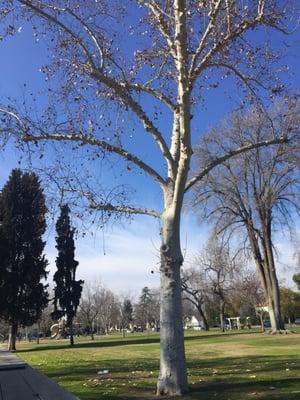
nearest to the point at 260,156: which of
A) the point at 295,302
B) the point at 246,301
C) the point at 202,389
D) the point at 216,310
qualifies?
the point at 202,389

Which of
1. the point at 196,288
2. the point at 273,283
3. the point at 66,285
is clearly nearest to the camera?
the point at 273,283

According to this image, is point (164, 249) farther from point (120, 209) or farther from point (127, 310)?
point (127, 310)

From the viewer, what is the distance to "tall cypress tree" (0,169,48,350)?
48094mm

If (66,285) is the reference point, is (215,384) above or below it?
below

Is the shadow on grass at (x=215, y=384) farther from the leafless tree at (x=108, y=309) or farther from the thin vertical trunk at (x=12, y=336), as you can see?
the leafless tree at (x=108, y=309)

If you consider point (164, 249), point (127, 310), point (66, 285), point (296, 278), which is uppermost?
point (127, 310)

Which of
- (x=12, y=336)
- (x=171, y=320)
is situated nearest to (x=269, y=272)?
(x=12, y=336)

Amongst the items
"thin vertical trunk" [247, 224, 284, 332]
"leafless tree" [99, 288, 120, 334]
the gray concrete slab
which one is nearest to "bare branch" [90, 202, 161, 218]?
the gray concrete slab

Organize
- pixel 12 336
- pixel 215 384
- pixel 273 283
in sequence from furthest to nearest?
pixel 12 336 < pixel 273 283 < pixel 215 384

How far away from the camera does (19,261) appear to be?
49531mm

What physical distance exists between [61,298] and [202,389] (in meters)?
43.9

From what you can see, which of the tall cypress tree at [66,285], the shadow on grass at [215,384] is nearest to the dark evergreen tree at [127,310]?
the tall cypress tree at [66,285]

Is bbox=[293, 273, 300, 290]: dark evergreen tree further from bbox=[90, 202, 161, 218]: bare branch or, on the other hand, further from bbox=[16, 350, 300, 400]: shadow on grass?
bbox=[90, 202, 161, 218]: bare branch

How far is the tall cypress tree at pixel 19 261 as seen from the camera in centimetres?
4809
